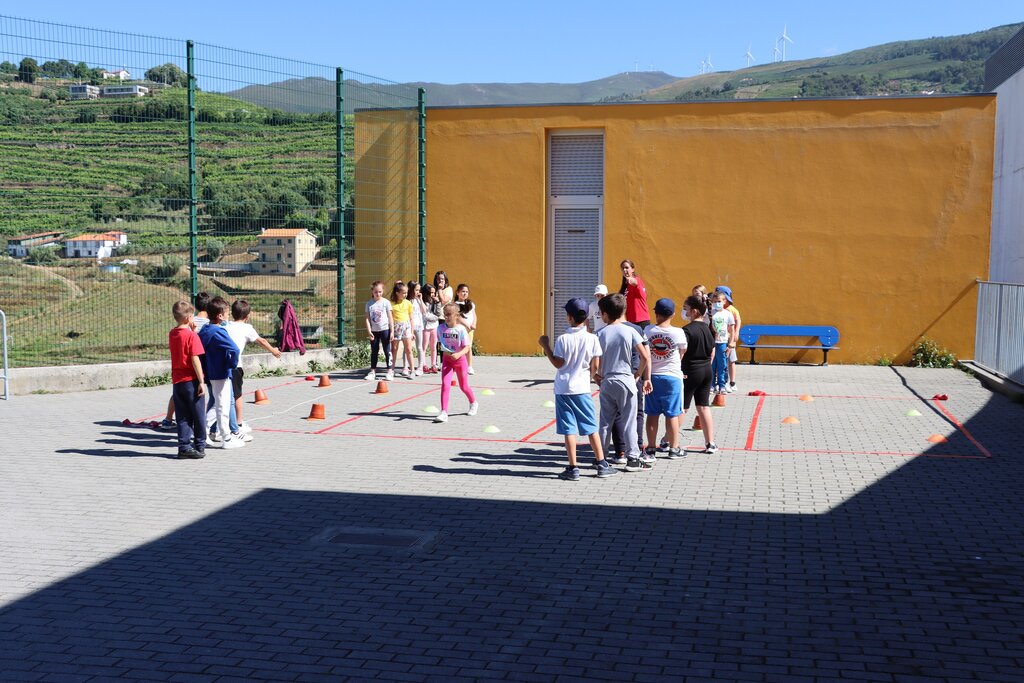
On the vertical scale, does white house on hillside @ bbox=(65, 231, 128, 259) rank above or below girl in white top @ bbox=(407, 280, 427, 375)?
above

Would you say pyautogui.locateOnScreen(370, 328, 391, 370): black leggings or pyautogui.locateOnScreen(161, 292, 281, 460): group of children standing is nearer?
pyautogui.locateOnScreen(161, 292, 281, 460): group of children standing

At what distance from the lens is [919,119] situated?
2003 centimetres

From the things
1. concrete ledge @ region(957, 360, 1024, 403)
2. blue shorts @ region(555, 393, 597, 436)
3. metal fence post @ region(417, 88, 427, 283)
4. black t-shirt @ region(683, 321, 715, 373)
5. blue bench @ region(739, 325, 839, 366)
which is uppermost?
metal fence post @ region(417, 88, 427, 283)

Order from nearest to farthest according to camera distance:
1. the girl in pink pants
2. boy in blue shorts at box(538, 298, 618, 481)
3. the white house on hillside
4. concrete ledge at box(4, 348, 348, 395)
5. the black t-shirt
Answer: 1. boy in blue shorts at box(538, 298, 618, 481)
2. the black t-shirt
3. the girl in pink pants
4. concrete ledge at box(4, 348, 348, 395)
5. the white house on hillside

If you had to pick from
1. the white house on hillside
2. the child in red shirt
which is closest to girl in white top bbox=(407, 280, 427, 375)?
the white house on hillside

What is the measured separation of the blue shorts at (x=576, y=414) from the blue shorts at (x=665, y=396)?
103 cm

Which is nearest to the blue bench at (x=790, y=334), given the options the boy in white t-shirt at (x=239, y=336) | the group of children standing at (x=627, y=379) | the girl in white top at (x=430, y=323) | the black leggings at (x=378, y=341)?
the girl in white top at (x=430, y=323)

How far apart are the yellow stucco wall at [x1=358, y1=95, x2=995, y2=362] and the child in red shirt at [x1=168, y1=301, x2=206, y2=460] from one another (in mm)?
11517

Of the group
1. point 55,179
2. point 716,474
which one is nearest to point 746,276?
point 716,474

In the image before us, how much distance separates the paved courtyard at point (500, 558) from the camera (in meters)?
5.41

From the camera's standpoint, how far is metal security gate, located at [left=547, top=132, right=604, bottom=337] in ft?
70.9

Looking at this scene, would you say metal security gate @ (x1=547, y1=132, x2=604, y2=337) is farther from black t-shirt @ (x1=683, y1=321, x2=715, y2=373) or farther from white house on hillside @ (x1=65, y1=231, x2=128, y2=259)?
black t-shirt @ (x1=683, y1=321, x2=715, y2=373)

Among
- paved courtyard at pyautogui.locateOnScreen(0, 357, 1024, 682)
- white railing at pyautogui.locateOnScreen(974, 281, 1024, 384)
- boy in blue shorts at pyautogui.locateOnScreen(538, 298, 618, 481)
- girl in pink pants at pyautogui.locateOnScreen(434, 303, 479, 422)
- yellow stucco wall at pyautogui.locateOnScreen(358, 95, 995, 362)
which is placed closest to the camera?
paved courtyard at pyautogui.locateOnScreen(0, 357, 1024, 682)

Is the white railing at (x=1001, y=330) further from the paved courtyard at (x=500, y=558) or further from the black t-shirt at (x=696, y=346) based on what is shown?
the black t-shirt at (x=696, y=346)
